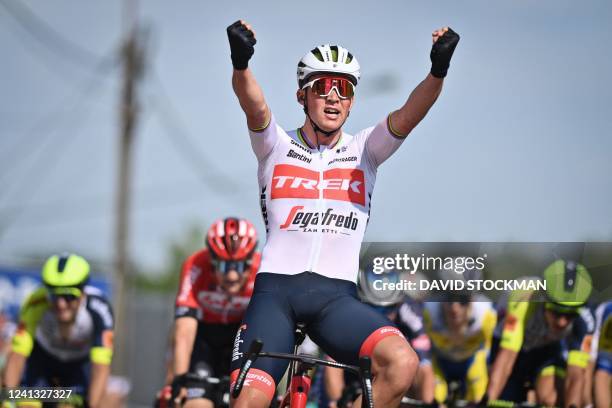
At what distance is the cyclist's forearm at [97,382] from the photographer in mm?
9125

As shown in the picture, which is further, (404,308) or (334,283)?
(404,308)

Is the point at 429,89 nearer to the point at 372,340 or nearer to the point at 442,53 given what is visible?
the point at 442,53

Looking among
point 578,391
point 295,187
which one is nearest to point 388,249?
point 578,391

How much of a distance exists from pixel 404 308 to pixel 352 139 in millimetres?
3685

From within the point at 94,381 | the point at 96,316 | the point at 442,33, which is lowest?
the point at 94,381

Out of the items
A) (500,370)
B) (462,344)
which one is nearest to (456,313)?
(462,344)

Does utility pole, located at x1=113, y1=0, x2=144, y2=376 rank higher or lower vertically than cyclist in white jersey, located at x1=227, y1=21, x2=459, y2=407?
higher

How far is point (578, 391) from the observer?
9.61 meters

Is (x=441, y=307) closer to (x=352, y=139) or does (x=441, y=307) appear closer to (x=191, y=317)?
(x=191, y=317)

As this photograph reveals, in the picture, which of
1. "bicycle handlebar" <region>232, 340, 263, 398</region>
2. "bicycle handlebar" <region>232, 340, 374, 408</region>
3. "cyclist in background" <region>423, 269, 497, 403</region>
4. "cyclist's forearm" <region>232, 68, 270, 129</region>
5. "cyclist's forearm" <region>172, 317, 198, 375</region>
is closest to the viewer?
"bicycle handlebar" <region>232, 340, 374, 408</region>

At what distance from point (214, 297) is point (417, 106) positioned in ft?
12.1

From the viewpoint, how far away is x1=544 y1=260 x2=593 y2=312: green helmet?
364 inches

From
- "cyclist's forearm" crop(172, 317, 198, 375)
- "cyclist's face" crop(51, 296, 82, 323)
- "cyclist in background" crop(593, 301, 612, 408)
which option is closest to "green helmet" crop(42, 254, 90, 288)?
"cyclist's face" crop(51, 296, 82, 323)

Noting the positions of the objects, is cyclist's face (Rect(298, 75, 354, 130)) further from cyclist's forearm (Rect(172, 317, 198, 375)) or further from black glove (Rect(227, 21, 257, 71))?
cyclist's forearm (Rect(172, 317, 198, 375))
